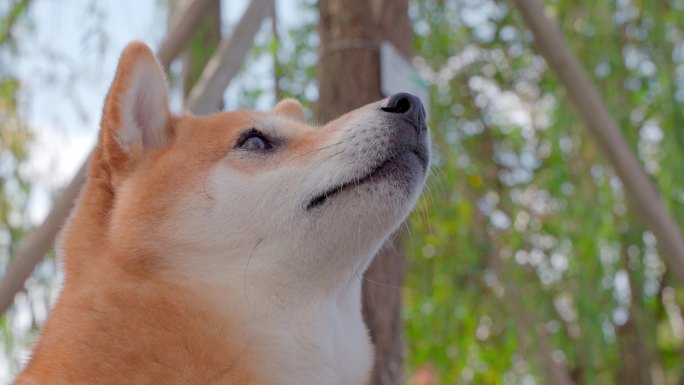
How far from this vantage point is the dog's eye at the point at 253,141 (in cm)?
223

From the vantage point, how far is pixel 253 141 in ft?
7.38

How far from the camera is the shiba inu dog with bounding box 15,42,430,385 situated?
1948mm

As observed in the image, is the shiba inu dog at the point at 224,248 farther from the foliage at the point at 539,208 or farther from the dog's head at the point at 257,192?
the foliage at the point at 539,208

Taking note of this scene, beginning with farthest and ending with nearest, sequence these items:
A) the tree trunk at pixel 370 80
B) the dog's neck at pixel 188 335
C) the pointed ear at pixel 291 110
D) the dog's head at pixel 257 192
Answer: the tree trunk at pixel 370 80 → the pointed ear at pixel 291 110 → the dog's head at pixel 257 192 → the dog's neck at pixel 188 335

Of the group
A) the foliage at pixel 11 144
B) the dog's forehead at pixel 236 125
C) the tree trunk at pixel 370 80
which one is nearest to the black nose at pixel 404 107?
the dog's forehead at pixel 236 125

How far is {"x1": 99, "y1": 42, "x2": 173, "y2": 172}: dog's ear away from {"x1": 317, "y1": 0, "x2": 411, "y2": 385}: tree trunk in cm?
125

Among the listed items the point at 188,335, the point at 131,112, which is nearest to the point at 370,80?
the point at 131,112

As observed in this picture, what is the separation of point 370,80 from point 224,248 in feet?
5.10

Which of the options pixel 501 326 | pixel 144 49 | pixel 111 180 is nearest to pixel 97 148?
pixel 111 180

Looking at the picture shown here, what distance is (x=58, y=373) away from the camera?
1.94 m

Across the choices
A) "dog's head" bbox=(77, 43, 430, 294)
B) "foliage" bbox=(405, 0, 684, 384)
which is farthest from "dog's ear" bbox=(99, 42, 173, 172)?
"foliage" bbox=(405, 0, 684, 384)

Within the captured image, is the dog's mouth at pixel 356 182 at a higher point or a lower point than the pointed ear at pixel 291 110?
higher

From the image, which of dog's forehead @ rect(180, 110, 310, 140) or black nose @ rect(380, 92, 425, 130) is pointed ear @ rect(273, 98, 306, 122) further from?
black nose @ rect(380, 92, 425, 130)

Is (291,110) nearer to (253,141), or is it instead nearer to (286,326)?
(253,141)
